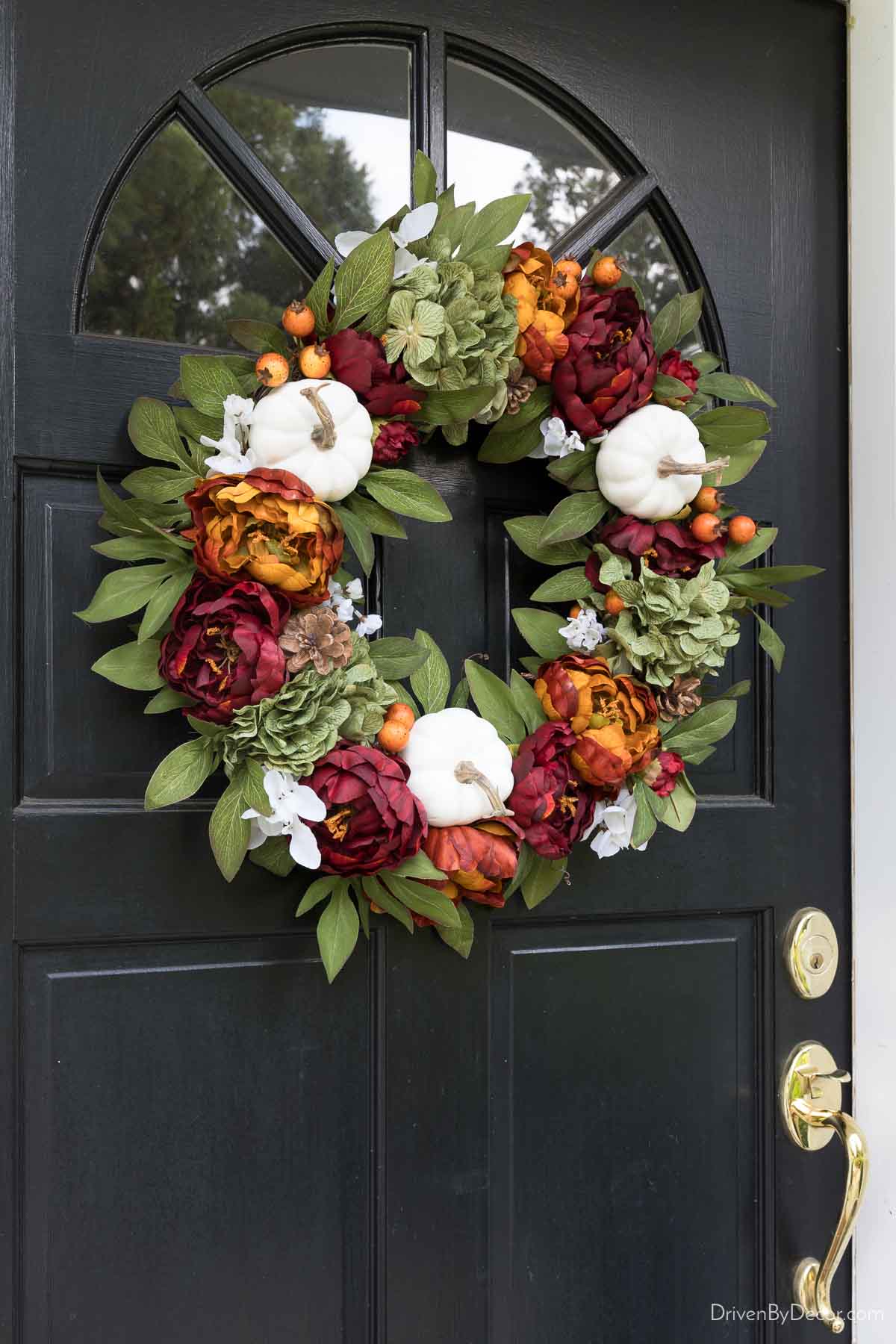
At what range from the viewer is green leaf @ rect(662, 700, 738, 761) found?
0.82 m

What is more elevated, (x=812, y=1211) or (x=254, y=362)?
(x=254, y=362)

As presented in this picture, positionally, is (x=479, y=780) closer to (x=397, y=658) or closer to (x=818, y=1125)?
(x=397, y=658)

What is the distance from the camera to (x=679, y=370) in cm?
83

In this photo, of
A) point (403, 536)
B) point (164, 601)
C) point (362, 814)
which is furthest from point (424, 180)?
point (362, 814)

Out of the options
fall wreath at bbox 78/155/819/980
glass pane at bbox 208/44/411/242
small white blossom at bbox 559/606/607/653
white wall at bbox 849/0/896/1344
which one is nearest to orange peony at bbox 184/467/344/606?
fall wreath at bbox 78/155/819/980

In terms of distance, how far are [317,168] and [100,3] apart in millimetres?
197

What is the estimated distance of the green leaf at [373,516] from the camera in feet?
2.48

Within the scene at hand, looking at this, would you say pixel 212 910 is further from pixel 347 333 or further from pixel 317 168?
pixel 317 168

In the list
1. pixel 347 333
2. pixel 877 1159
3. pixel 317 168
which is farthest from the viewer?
pixel 877 1159

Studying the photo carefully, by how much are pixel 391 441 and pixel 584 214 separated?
1.15 ft

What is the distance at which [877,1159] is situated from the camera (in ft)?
3.13

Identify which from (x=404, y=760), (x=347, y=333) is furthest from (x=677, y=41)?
(x=404, y=760)

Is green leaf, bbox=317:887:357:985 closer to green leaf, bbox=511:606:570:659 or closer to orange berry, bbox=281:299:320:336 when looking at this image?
orange berry, bbox=281:299:320:336

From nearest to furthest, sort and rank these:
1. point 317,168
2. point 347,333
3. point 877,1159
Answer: point 347,333, point 317,168, point 877,1159
